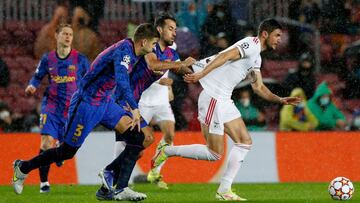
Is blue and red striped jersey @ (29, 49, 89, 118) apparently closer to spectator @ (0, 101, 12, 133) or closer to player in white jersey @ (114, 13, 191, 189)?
player in white jersey @ (114, 13, 191, 189)

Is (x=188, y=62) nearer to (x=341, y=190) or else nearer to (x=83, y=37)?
(x=341, y=190)

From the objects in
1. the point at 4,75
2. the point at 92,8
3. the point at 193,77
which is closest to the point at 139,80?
the point at 193,77

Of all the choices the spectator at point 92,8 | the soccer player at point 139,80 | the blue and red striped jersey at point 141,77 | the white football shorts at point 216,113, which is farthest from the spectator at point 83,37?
the white football shorts at point 216,113

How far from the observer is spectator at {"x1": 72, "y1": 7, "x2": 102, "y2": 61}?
17.8 m

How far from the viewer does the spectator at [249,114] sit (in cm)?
1636

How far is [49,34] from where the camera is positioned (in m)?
17.8

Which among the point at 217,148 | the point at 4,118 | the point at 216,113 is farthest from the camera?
→ the point at 4,118

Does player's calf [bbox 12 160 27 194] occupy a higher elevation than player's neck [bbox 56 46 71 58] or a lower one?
lower

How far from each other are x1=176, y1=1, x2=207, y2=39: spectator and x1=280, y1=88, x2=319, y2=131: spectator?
279 cm

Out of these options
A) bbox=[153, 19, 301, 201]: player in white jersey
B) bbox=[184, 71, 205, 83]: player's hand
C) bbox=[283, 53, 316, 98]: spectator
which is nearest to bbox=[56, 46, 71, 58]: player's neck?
bbox=[153, 19, 301, 201]: player in white jersey

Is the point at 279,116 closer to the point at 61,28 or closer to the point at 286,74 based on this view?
the point at 286,74

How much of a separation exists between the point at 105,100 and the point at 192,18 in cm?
838

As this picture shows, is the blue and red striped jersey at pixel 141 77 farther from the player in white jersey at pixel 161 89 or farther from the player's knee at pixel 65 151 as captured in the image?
the player's knee at pixel 65 151

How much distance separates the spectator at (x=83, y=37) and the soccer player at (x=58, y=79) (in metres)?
4.77
